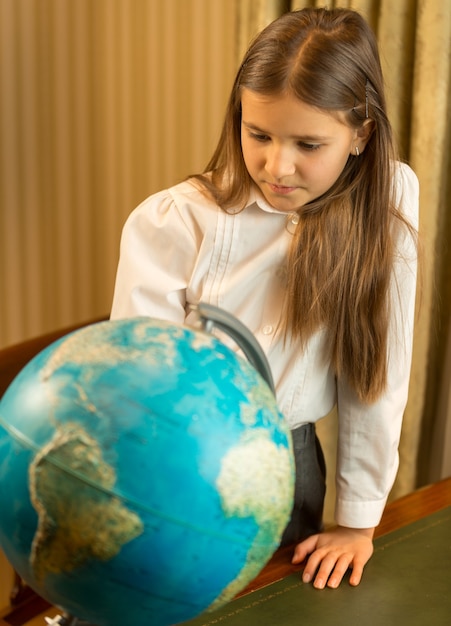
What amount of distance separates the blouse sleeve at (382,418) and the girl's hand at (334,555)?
31mm

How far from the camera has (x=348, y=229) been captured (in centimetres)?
145

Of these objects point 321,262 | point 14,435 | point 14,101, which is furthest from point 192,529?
point 14,101

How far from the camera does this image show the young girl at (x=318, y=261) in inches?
54.0

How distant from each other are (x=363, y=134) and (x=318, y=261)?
8.3 inches

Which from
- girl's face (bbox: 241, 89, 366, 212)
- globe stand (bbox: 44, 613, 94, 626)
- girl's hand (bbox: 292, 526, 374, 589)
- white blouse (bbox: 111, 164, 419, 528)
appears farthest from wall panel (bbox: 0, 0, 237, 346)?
globe stand (bbox: 44, 613, 94, 626)

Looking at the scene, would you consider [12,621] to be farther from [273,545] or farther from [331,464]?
[273,545]

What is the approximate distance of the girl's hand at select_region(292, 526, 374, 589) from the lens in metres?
1.38

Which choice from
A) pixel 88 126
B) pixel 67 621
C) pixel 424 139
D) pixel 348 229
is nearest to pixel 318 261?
pixel 348 229

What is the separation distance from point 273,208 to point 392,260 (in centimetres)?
21

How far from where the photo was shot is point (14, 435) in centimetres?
88

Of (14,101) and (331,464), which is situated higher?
(14,101)

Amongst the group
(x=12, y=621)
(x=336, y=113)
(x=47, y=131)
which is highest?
(x=336, y=113)

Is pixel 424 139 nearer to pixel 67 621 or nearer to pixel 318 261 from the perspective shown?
pixel 318 261

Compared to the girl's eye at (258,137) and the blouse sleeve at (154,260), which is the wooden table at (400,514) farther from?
the girl's eye at (258,137)
